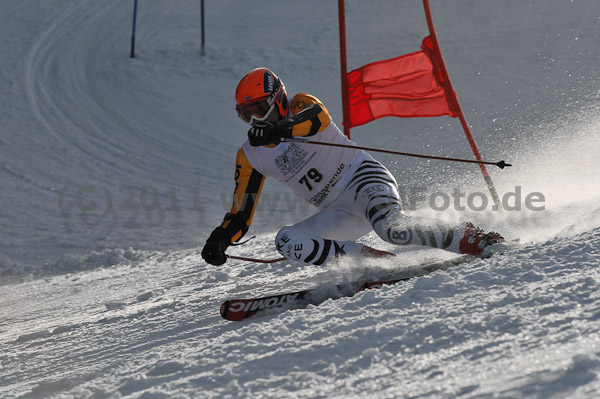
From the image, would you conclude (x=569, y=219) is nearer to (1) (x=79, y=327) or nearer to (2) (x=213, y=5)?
(1) (x=79, y=327)

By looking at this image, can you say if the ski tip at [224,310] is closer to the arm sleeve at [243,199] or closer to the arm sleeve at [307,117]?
the arm sleeve at [243,199]

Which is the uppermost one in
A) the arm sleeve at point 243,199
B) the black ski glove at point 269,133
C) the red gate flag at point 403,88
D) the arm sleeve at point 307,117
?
the red gate flag at point 403,88

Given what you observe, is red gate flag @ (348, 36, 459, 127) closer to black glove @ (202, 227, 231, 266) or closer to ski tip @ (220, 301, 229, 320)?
black glove @ (202, 227, 231, 266)

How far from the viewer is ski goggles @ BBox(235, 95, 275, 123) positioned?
12.3ft

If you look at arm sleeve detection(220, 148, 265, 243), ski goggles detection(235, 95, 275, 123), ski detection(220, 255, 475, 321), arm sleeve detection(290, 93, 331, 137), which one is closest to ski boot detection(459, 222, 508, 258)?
ski detection(220, 255, 475, 321)

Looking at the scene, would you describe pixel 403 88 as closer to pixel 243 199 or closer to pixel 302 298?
pixel 243 199

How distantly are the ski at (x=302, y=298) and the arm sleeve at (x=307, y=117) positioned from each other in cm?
95

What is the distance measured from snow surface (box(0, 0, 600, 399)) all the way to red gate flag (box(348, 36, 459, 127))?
1003 millimetres

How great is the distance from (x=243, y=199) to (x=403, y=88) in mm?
2135

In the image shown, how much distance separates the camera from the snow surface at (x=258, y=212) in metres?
2.18

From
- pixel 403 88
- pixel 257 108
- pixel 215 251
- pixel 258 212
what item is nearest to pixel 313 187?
pixel 257 108

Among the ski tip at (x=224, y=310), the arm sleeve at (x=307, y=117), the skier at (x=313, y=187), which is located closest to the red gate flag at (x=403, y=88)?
the skier at (x=313, y=187)

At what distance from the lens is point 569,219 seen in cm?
387

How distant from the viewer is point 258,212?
7.64 meters
